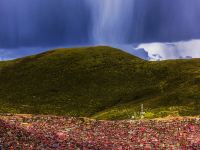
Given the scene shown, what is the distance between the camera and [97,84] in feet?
380

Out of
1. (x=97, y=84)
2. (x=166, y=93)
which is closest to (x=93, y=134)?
(x=166, y=93)

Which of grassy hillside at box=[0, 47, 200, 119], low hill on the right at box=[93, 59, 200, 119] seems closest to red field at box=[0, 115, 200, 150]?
low hill on the right at box=[93, 59, 200, 119]

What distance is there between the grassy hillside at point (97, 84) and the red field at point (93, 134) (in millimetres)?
19194

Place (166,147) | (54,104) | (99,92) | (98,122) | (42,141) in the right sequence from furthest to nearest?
(99,92) < (54,104) < (98,122) < (166,147) < (42,141)

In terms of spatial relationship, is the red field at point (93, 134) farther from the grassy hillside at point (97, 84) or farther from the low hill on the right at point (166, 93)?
the grassy hillside at point (97, 84)

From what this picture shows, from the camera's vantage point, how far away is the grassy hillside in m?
89.4

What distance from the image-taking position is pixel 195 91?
91812 mm

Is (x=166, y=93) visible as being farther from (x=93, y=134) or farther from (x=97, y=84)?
(x=93, y=134)

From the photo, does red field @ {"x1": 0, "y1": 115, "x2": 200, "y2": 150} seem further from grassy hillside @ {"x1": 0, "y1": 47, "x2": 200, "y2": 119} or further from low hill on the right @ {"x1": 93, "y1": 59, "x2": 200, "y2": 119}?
grassy hillside @ {"x1": 0, "y1": 47, "x2": 200, "y2": 119}

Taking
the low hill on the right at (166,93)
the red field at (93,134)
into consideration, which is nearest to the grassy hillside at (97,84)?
the low hill on the right at (166,93)

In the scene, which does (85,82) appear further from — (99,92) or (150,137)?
(150,137)

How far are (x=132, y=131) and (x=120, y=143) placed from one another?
6883mm

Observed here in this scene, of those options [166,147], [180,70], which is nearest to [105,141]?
[166,147]

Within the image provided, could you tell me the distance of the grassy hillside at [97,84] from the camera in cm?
8944
